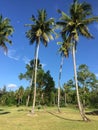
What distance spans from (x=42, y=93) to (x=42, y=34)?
35151 mm

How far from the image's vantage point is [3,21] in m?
35.5

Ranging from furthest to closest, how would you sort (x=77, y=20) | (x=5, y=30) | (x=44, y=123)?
1. (x=5, y=30)
2. (x=77, y=20)
3. (x=44, y=123)

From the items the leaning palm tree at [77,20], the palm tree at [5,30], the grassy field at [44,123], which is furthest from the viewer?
the palm tree at [5,30]

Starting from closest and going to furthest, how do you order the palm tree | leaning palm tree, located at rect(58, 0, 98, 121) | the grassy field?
the grassy field < leaning palm tree, located at rect(58, 0, 98, 121) < the palm tree

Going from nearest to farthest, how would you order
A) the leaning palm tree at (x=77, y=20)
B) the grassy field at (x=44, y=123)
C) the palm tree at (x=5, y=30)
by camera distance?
1. the grassy field at (x=44, y=123)
2. the leaning palm tree at (x=77, y=20)
3. the palm tree at (x=5, y=30)

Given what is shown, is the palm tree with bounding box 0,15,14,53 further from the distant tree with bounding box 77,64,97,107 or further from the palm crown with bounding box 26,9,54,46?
the distant tree with bounding box 77,64,97,107

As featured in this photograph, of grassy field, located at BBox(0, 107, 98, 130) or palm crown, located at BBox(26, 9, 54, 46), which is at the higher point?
palm crown, located at BBox(26, 9, 54, 46)

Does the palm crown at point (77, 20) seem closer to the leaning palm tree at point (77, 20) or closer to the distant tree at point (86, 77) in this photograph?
the leaning palm tree at point (77, 20)

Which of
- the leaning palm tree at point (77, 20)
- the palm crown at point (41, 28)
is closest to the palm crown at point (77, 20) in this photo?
the leaning palm tree at point (77, 20)

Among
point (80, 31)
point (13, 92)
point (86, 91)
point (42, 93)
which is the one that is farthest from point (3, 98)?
point (80, 31)

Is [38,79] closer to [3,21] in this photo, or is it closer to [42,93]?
[42,93]

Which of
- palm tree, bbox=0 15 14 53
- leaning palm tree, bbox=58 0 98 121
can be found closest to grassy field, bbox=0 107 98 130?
leaning palm tree, bbox=58 0 98 121

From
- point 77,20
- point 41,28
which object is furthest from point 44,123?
point 41,28

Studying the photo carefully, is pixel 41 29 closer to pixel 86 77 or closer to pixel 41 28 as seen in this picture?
pixel 41 28
